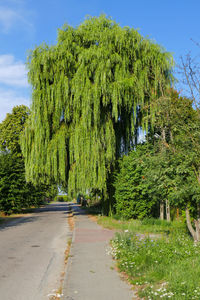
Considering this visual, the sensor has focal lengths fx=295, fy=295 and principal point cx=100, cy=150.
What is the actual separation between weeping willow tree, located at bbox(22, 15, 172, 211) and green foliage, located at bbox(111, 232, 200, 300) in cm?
957

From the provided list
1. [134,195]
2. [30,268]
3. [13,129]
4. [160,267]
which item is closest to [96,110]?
[134,195]

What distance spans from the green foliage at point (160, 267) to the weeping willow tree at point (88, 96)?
9.57 m

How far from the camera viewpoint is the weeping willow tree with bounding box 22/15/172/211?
54.4 ft

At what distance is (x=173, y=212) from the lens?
15188mm

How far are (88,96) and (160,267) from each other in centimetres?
1226

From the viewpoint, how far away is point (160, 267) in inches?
210

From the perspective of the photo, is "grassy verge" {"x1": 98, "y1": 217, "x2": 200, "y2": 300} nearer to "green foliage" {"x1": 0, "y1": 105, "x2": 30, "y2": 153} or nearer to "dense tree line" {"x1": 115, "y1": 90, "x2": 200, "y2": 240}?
"dense tree line" {"x1": 115, "y1": 90, "x2": 200, "y2": 240}

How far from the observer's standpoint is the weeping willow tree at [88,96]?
16.6 meters

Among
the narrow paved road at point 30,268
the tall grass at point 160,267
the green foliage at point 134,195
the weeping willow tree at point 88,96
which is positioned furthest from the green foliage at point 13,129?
the tall grass at point 160,267

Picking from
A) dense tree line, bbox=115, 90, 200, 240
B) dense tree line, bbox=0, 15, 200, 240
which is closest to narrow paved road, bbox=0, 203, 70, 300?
dense tree line, bbox=115, 90, 200, 240

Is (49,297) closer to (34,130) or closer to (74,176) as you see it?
(74,176)

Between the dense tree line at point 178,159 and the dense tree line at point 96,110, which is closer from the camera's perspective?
the dense tree line at point 178,159

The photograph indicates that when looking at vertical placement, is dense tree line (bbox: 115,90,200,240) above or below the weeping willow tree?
below

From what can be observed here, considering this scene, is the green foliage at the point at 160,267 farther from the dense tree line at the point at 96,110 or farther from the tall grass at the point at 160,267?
the dense tree line at the point at 96,110
